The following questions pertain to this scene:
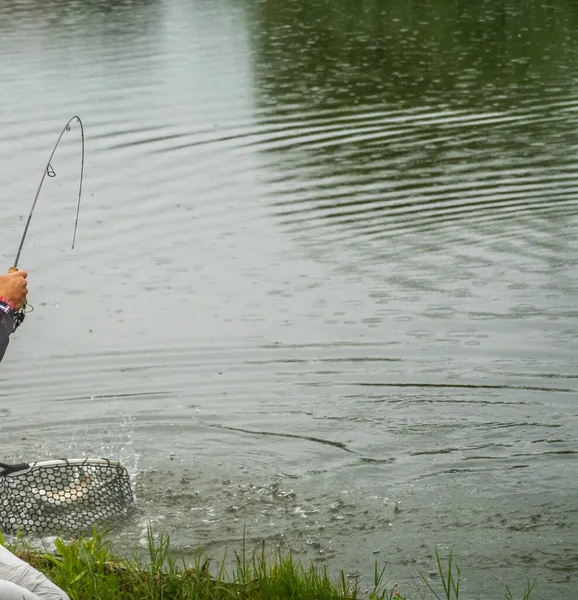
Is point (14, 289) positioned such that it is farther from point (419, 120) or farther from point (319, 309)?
point (419, 120)

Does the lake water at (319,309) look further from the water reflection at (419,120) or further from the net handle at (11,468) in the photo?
the net handle at (11,468)

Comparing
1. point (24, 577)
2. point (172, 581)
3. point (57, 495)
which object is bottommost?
point (57, 495)

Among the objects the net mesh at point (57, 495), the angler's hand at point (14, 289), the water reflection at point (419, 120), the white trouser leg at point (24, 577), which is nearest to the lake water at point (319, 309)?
the water reflection at point (419, 120)

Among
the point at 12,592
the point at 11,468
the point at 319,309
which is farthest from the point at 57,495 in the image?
the point at 319,309

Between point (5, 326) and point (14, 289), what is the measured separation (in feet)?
0.75

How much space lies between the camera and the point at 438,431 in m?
7.26

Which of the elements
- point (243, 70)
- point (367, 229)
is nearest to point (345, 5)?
point (243, 70)

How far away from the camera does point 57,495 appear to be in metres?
5.55

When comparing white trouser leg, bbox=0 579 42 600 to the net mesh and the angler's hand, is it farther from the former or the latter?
the net mesh

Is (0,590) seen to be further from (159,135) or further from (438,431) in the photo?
(159,135)

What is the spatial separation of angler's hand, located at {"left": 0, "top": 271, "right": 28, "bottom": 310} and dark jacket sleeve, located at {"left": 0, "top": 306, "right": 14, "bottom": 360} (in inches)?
3.9

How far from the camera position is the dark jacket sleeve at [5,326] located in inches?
168

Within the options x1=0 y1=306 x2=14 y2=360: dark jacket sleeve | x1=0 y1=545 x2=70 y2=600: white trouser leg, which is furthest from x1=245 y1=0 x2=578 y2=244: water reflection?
x1=0 y1=545 x2=70 y2=600: white trouser leg

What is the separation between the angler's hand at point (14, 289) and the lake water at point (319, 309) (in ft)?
5.72
